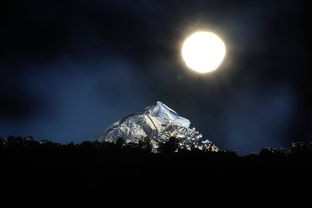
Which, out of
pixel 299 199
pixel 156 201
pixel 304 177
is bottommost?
pixel 156 201

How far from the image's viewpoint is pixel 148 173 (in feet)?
295

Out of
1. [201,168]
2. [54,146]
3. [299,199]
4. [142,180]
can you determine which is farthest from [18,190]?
[299,199]

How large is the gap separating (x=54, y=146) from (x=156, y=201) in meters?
27.9

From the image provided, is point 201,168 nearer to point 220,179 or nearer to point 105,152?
point 220,179

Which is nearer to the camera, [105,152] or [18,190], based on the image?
[18,190]

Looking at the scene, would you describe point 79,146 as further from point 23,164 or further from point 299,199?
point 299,199

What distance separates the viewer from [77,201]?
8456 cm

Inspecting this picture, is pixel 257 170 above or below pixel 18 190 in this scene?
above

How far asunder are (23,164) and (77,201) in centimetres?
1618

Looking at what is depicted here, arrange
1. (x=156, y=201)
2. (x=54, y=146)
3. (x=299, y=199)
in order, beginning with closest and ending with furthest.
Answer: (x=299, y=199)
(x=156, y=201)
(x=54, y=146)

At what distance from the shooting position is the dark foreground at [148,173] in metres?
84.4

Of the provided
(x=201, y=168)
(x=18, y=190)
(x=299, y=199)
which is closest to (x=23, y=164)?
(x=18, y=190)

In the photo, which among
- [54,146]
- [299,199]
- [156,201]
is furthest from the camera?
[54,146]

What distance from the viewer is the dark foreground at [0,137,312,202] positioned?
84375mm
